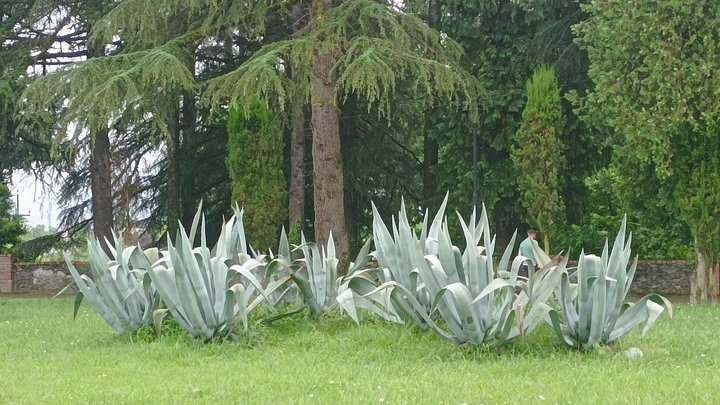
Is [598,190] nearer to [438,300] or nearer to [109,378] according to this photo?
[438,300]

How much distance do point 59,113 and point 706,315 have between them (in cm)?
1416

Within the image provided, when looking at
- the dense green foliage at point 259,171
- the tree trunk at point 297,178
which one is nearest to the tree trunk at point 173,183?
the dense green foliage at point 259,171

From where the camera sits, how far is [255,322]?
962 cm

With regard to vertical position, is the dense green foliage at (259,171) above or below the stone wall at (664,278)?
above

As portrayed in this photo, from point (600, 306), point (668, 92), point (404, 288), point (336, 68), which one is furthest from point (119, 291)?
point (668, 92)

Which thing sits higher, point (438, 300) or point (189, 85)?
point (189, 85)

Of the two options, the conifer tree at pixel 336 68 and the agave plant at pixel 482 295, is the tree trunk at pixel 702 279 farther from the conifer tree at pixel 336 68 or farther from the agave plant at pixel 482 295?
the agave plant at pixel 482 295

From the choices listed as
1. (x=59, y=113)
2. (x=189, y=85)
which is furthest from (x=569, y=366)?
(x=59, y=113)

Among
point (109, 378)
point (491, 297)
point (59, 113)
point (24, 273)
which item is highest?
point (59, 113)

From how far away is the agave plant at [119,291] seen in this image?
9.72m

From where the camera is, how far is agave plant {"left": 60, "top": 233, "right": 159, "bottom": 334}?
9719 millimetres

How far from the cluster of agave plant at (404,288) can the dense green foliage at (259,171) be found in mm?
10844

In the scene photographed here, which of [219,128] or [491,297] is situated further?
[219,128]

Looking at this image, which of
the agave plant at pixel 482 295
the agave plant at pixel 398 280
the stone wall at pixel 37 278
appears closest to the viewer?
the agave plant at pixel 482 295
